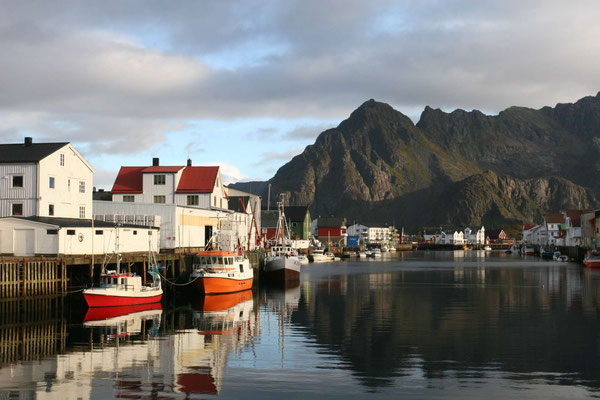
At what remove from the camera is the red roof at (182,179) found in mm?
86438

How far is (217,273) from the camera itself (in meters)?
59.8

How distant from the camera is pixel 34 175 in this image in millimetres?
60844

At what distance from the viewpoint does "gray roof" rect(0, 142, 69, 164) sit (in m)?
61.3

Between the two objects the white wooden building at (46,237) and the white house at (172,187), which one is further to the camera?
the white house at (172,187)

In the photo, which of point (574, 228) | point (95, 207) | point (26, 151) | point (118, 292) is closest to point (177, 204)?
point (95, 207)

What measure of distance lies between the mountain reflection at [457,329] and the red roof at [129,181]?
96.3 feet

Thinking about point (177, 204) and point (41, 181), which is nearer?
point (41, 181)

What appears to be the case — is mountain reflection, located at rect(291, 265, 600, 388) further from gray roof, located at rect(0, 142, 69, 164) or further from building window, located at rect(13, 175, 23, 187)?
building window, located at rect(13, 175, 23, 187)

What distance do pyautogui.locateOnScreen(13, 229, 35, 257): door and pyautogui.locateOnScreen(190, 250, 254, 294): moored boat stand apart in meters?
14.2

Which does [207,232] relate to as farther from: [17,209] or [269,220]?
[269,220]

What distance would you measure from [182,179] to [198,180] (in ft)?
7.28

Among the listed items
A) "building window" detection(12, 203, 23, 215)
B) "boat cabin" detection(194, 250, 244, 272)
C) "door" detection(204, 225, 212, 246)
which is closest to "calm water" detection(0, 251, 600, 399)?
"boat cabin" detection(194, 250, 244, 272)

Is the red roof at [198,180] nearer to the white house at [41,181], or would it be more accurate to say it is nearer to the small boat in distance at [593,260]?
the white house at [41,181]

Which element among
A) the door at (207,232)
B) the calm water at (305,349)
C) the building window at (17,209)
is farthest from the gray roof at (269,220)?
the calm water at (305,349)
